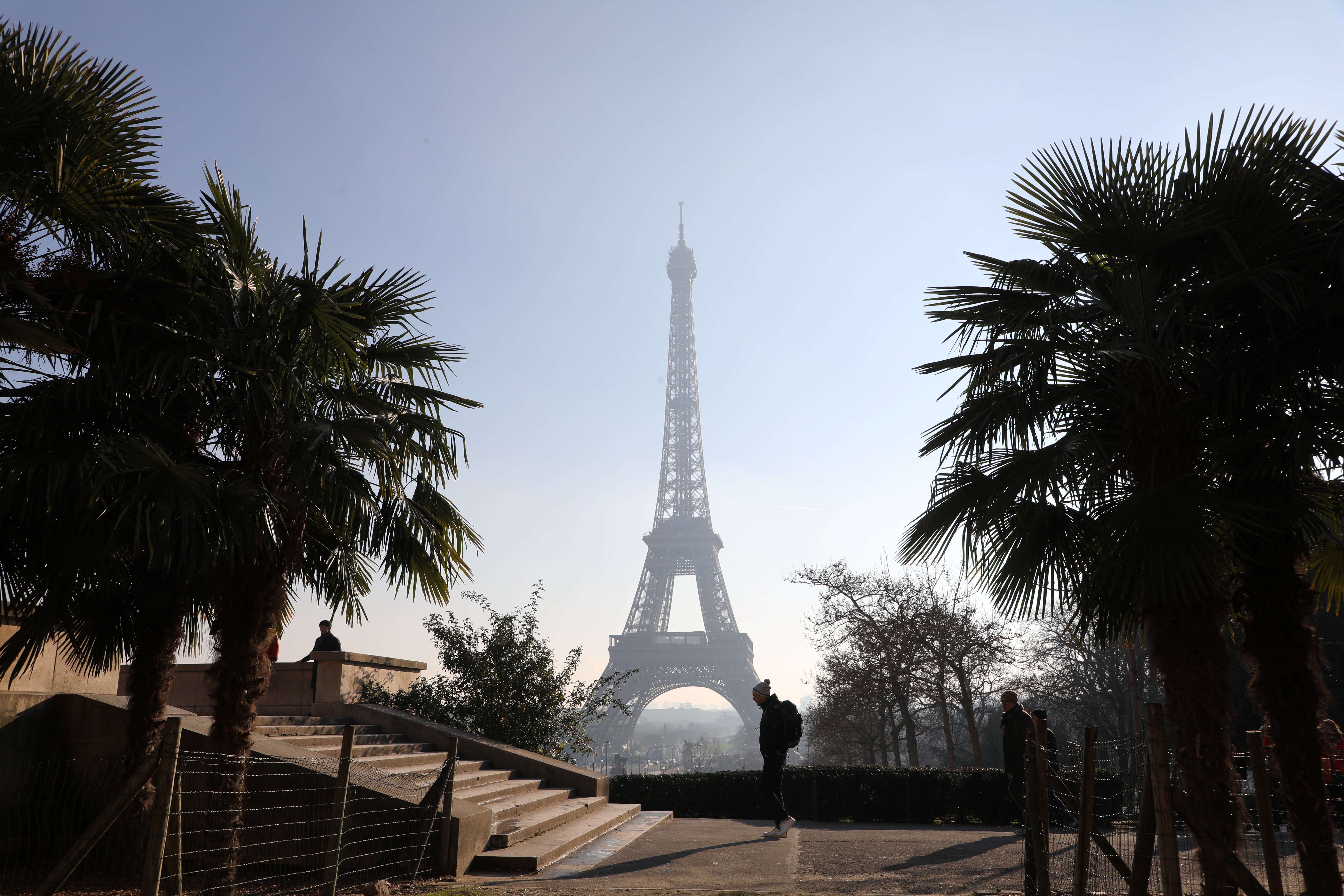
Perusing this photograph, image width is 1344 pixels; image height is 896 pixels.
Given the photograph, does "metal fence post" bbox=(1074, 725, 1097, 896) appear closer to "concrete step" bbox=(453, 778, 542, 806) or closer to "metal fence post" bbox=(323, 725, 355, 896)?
"metal fence post" bbox=(323, 725, 355, 896)

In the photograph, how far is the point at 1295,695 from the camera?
5520mm

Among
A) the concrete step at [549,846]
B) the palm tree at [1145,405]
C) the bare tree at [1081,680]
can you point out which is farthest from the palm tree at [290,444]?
the bare tree at [1081,680]

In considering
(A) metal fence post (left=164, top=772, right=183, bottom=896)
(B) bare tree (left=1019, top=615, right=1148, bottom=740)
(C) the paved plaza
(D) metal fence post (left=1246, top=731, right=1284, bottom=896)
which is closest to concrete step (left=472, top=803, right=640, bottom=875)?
(C) the paved plaza

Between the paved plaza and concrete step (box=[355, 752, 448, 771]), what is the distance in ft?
8.21

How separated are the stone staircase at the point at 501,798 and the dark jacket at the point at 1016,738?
4.70 metres

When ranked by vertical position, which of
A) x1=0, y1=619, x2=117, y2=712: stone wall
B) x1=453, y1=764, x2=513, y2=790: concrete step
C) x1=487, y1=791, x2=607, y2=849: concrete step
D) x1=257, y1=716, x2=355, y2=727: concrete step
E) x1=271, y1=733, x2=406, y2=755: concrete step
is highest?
x1=0, y1=619, x2=117, y2=712: stone wall

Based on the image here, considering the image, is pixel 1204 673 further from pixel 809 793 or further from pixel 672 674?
pixel 672 674

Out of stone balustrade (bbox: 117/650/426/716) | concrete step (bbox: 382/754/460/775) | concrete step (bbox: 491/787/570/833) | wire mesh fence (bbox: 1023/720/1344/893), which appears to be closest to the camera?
wire mesh fence (bbox: 1023/720/1344/893)

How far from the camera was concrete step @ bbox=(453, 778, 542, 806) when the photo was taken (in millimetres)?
9711

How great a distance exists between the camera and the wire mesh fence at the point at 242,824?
6656 mm

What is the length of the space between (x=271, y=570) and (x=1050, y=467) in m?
5.90

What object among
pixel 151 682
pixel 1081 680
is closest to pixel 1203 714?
pixel 151 682

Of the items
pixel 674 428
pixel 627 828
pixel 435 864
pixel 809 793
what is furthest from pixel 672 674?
pixel 435 864

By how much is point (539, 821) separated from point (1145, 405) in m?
7.30
